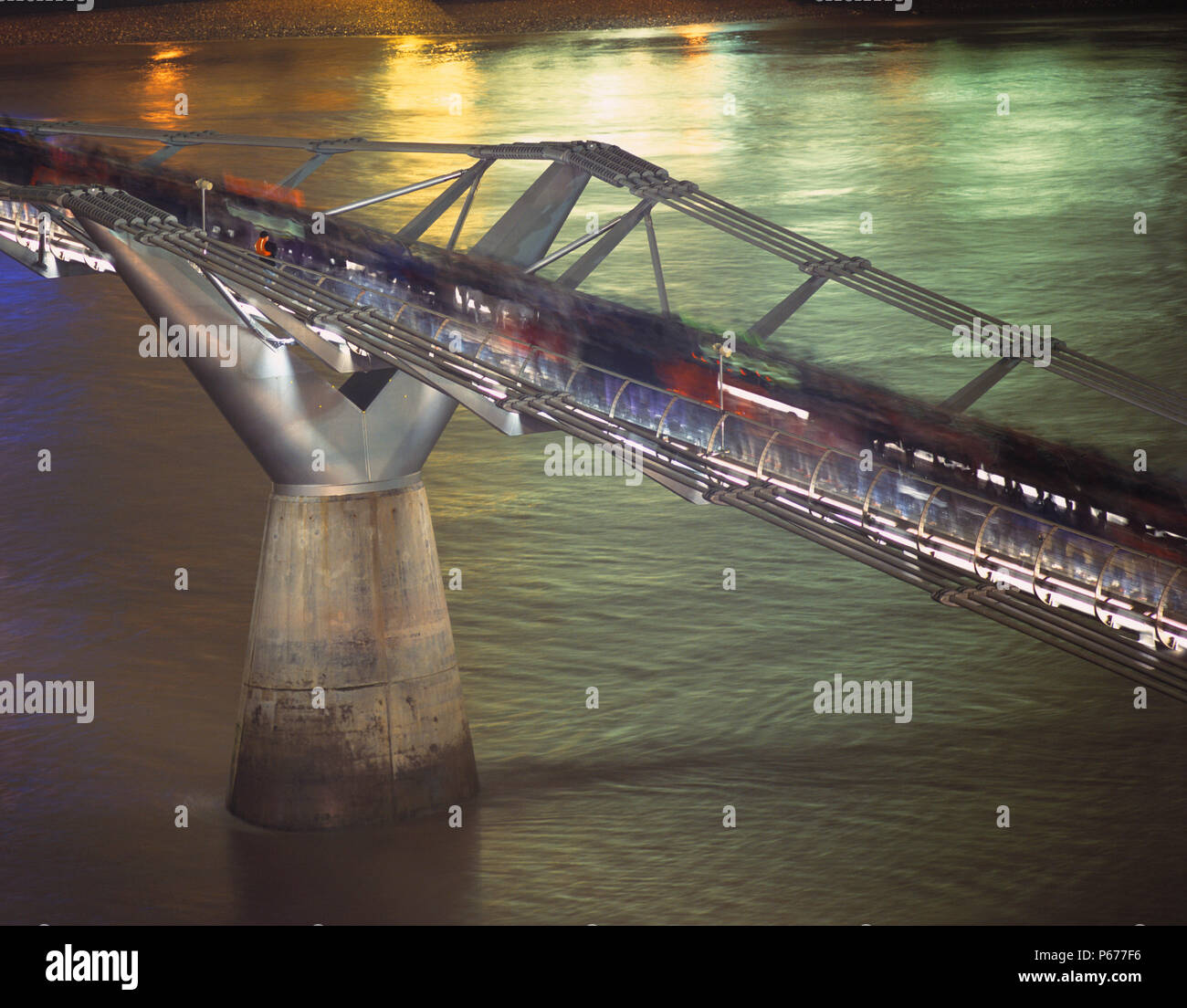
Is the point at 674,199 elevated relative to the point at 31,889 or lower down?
elevated

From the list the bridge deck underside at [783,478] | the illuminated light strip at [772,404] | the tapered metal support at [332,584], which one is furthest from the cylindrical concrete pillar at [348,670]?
the illuminated light strip at [772,404]

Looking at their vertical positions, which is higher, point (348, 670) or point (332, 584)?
point (332, 584)

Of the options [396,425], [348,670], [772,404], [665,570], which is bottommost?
[348,670]

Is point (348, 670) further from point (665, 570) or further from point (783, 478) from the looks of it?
point (665, 570)

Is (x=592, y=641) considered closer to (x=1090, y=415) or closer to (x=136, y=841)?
(x=136, y=841)

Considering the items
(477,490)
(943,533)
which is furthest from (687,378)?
(477,490)

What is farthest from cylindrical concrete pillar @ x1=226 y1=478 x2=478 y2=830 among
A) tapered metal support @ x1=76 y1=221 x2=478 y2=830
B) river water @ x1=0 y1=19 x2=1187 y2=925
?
river water @ x1=0 y1=19 x2=1187 y2=925

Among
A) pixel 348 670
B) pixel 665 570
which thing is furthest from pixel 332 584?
pixel 665 570
